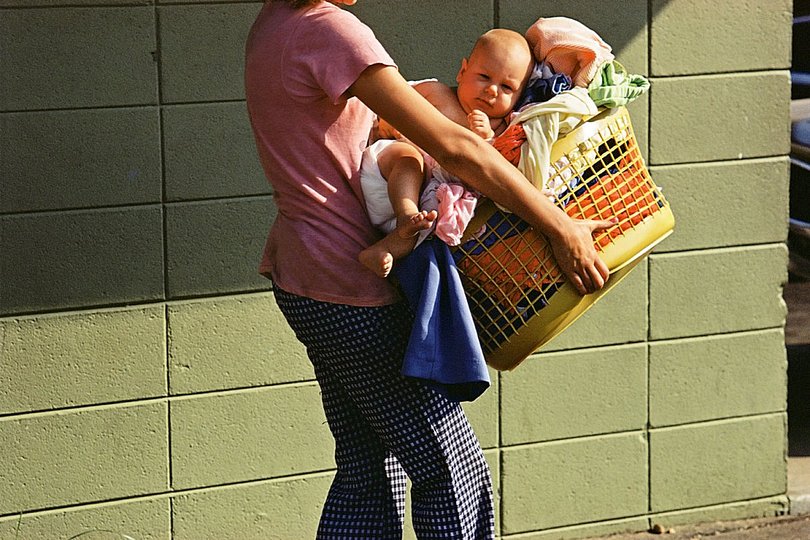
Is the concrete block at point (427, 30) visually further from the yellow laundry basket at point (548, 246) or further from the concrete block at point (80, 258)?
the yellow laundry basket at point (548, 246)

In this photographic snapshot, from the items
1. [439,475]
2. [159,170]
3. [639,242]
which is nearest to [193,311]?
[159,170]

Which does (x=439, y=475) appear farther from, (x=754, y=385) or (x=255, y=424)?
(x=754, y=385)

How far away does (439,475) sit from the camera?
10.7 ft

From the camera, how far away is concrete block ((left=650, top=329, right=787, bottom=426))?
16.0 ft

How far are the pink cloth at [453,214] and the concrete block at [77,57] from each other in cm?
147

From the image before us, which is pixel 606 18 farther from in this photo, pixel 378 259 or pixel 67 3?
pixel 378 259

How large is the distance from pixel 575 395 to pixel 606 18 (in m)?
1.29

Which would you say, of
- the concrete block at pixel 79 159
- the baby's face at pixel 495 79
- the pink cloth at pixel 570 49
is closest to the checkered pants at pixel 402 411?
the baby's face at pixel 495 79

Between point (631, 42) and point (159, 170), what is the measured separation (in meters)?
1.64

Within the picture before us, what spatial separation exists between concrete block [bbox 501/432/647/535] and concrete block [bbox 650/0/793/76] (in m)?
1.33

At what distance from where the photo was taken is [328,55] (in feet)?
9.73

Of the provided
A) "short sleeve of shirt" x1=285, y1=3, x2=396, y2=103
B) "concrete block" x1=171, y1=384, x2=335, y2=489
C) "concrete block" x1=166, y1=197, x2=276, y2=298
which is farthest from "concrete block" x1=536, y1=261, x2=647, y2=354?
"short sleeve of shirt" x1=285, y1=3, x2=396, y2=103

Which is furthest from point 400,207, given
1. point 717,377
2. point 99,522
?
point 717,377

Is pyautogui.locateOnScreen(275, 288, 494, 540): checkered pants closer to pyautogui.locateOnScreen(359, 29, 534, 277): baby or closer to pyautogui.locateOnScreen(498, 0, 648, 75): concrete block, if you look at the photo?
pyautogui.locateOnScreen(359, 29, 534, 277): baby
